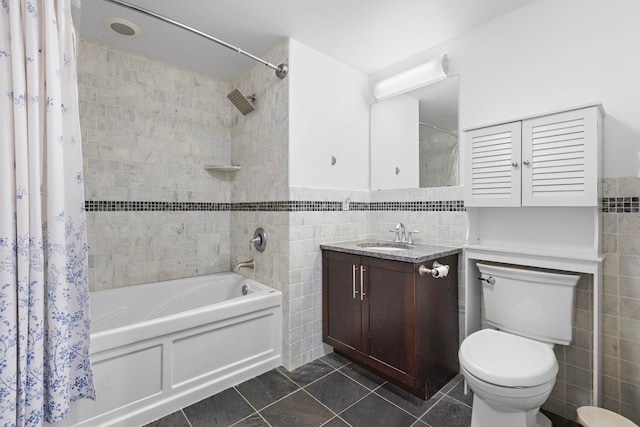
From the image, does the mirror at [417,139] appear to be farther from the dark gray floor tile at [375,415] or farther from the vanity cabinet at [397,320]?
the dark gray floor tile at [375,415]

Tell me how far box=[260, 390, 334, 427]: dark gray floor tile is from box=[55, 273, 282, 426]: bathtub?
394 millimetres

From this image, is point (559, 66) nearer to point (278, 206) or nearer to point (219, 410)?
point (278, 206)

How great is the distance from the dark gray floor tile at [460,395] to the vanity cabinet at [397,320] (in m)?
0.07

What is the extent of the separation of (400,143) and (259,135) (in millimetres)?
1203

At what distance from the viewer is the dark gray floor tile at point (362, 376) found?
1.95 metres

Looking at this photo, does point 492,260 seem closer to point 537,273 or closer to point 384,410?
point 537,273

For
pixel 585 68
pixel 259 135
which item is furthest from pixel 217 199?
pixel 585 68

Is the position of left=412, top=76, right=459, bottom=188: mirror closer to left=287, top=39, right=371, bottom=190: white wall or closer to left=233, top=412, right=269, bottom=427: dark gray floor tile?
left=287, top=39, right=371, bottom=190: white wall

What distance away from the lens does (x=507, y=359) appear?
1.45 meters

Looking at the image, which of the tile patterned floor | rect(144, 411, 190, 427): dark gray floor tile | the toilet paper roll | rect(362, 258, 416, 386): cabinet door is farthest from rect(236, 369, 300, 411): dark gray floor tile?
the toilet paper roll

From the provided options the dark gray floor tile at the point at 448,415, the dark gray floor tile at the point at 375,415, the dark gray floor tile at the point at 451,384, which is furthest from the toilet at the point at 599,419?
the dark gray floor tile at the point at 375,415

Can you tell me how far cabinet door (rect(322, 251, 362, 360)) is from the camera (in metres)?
2.08

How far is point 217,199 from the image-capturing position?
2895 millimetres

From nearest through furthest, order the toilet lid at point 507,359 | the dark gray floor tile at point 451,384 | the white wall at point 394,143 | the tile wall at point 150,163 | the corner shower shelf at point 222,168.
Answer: the toilet lid at point 507,359, the dark gray floor tile at point 451,384, the tile wall at point 150,163, the white wall at point 394,143, the corner shower shelf at point 222,168
